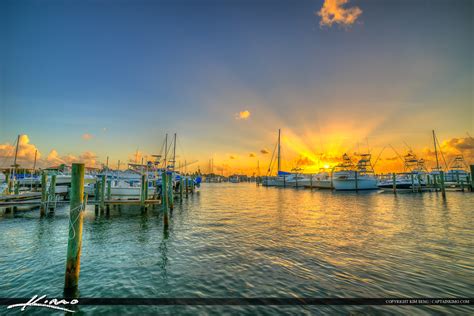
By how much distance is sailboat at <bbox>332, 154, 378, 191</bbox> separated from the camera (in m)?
55.0

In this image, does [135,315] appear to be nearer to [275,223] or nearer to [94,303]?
[94,303]

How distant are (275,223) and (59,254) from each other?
42.3 ft

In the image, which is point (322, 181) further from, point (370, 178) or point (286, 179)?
point (286, 179)

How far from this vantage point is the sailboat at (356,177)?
2164 inches

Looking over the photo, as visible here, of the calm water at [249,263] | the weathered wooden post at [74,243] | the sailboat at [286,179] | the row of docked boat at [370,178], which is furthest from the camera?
the sailboat at [286,179]

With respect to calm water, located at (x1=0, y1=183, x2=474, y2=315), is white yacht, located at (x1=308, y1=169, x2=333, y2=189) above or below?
above

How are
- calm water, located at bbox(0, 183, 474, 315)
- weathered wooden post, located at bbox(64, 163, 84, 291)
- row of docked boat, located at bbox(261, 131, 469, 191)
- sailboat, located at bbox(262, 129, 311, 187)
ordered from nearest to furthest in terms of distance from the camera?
weathered wooden post, located at bbox(64, 163, 84, 291)
calm water, located at bbox(0, 183, 474, 315)
row of docked boat, located at bbox(261, 131, 469, 191)
sailboat, located at bbox(262, 129, 311, 187)

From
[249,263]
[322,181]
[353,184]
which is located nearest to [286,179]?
[322,181]

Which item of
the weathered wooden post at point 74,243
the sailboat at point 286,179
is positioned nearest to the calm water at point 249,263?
the weathered wooden post at point 74,243

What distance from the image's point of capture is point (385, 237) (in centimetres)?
1231

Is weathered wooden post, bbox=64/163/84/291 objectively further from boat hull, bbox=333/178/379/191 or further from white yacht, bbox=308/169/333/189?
white yacht, bbox=308/169/333/189

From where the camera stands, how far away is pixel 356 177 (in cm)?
5500

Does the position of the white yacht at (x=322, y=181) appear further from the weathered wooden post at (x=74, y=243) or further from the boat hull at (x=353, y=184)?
the weathered wooden post at (x=74, y=243)

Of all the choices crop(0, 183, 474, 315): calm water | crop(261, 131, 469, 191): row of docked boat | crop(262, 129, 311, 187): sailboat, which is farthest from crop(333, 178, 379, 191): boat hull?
crop(0, 183, 474, 315): calm water
